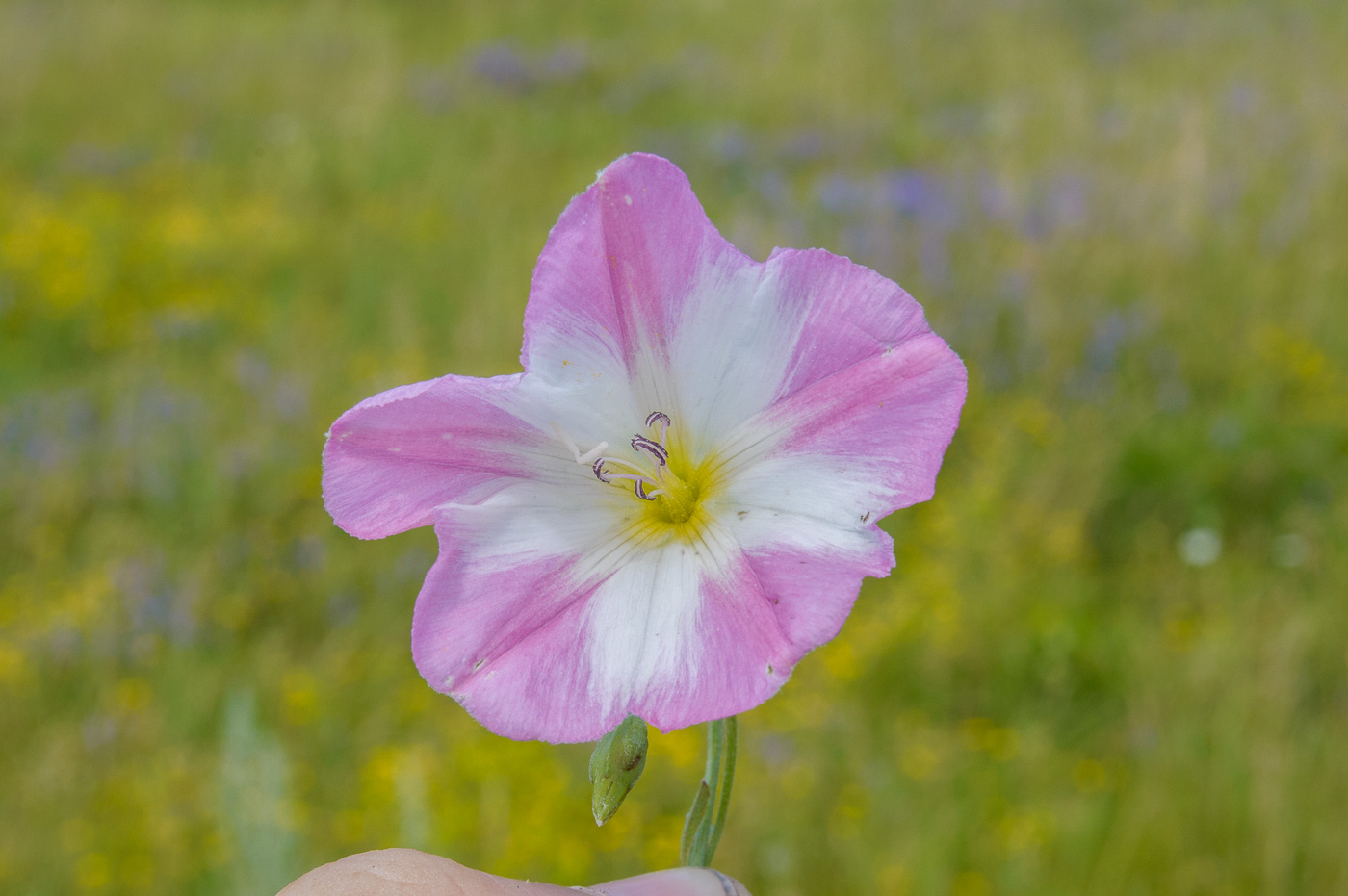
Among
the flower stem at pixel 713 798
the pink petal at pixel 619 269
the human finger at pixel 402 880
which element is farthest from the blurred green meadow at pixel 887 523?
the pink petal at pixel 619 269

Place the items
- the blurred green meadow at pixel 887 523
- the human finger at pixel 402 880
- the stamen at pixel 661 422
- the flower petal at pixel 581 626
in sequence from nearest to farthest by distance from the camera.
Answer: the flower petal at pixel 581 626, the stamen at pixel 661 422, the human finger at pixel 402 880, the blurred green meadow at pixel 887 523

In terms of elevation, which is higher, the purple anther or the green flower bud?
the purple anther

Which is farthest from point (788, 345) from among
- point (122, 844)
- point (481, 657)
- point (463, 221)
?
point (463, 221)

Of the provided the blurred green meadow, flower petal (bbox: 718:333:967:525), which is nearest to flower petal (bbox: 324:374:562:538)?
flower petal (bbox: 718:333:967:525)

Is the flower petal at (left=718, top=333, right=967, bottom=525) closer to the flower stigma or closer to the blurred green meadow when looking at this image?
the flower stigma

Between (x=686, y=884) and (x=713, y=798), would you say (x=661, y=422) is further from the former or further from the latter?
(x=686, y=884)

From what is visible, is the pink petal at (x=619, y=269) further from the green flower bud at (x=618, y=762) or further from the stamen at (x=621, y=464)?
the green flower bud at (x=618, y=762)
